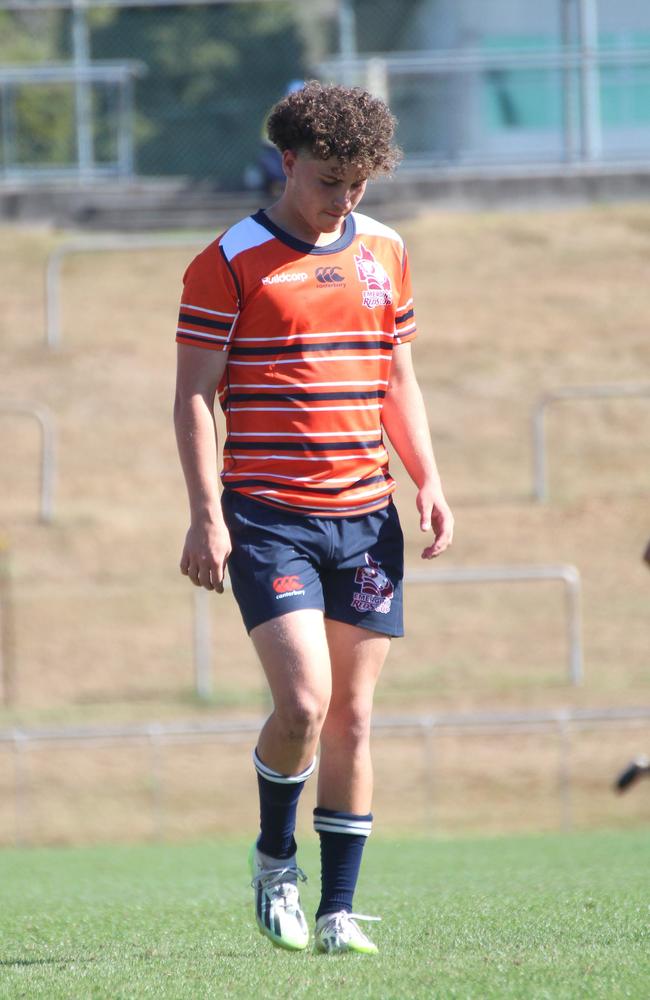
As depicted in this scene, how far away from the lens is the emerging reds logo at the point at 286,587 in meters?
4.11

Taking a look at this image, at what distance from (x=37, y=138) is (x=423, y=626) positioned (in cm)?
Answer: 1176

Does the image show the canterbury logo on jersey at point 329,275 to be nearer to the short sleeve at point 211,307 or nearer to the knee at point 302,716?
the short sleeve at point 211,307

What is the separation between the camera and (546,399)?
1908cm

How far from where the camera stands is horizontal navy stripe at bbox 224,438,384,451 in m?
4.22

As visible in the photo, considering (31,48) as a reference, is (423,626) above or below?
below

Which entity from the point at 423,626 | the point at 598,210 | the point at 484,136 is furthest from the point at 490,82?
the point at 423,626

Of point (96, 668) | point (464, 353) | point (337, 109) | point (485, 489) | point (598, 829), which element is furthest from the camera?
point (464, 353)

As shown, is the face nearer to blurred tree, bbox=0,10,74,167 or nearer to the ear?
the ear

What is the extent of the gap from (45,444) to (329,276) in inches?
617

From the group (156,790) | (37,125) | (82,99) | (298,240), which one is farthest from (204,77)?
(298,240)

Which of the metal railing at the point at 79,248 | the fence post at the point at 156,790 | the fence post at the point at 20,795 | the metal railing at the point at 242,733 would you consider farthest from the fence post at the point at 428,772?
the metal railing at the point at 79,248

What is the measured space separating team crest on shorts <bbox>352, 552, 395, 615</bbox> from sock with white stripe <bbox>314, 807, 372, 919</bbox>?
0.58 meters

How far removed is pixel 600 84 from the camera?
80.5 feet

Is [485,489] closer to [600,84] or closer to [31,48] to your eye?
[600,84]
